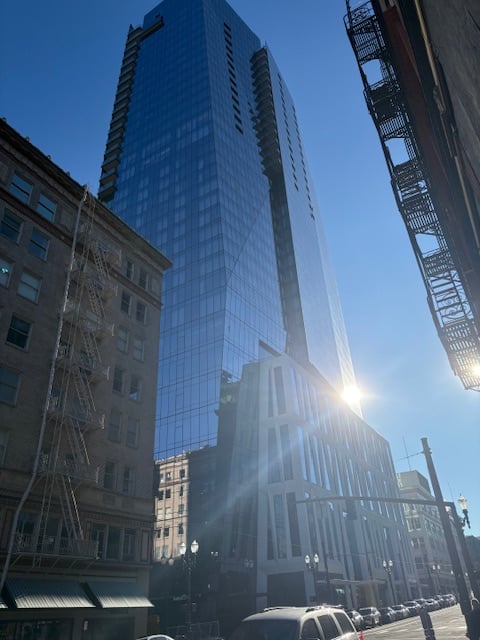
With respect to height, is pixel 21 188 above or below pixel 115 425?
above

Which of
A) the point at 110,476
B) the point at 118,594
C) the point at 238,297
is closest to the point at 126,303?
the point at 110,476

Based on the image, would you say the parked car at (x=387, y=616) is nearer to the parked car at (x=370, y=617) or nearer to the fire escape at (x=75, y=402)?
the parked car at (x=370, y=617)

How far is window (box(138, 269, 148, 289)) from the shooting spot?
39.1m

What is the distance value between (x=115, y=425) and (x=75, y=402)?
3.55m

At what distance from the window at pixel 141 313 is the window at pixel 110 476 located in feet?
38.3

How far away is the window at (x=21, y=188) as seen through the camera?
30.6 m

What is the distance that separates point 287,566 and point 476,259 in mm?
58029

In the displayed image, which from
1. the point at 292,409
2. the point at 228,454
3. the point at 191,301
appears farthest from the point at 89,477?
the point at 191,301

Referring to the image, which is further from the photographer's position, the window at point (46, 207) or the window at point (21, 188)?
the window at point (46, 207)

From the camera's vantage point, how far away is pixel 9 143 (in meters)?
30.6

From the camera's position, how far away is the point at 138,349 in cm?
3616

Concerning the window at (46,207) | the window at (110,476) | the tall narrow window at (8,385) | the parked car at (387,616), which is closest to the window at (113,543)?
the window at (110,476)

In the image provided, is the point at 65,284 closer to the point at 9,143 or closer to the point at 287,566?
the point at 9,143

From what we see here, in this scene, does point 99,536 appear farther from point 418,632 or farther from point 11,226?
point 418,632
